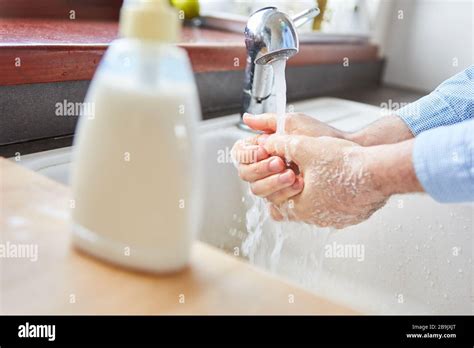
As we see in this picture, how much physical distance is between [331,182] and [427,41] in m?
1.16

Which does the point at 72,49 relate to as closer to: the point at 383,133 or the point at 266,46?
the point at 266,46

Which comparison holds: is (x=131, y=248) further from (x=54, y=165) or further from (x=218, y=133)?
(x=218, y=133)

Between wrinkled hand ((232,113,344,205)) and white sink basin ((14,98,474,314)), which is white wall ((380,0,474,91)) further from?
wrinkled hand ((232,113,344,205))

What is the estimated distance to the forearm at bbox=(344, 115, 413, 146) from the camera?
2.68 ft

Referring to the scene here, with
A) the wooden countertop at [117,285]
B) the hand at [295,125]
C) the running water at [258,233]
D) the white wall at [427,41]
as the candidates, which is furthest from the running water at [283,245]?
the white wall at [427,41]

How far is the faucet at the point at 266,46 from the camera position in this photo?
78 cm

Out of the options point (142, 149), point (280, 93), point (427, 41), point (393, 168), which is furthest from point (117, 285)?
point (427, 41)

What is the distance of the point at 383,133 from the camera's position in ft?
2.73

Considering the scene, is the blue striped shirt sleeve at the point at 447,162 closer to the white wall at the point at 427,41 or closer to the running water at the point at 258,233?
the running water at the point at 258,233

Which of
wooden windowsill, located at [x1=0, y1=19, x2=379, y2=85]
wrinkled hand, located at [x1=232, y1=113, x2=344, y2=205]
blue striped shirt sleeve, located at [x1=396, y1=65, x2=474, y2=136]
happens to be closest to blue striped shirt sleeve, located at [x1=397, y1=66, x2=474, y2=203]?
wrinkled hand, located at [x1=232, y1=113, x2=344, y2=205]

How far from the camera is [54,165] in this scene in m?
0.70

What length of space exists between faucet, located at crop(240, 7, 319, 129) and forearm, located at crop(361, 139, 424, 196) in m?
0.25
